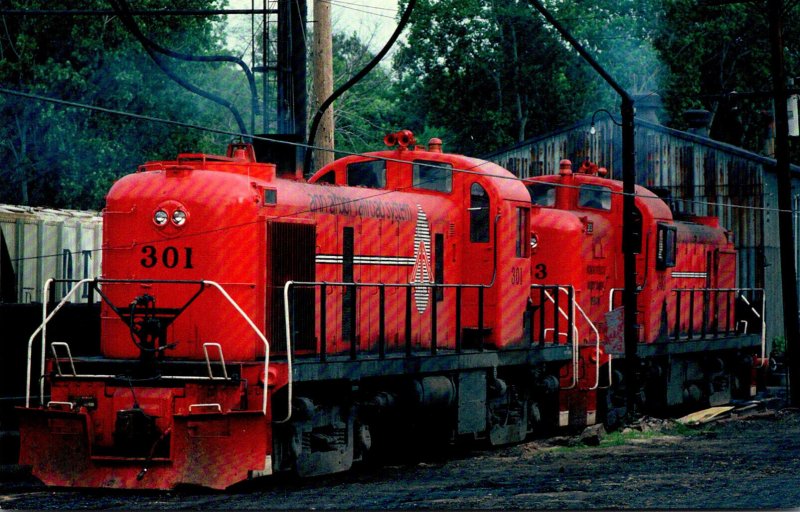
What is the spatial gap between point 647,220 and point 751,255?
33.5 feet

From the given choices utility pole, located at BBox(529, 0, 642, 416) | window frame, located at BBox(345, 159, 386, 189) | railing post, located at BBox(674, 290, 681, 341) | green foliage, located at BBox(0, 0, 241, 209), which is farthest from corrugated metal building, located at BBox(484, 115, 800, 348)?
window frame, located at BBox(345, 159, 386, 189)

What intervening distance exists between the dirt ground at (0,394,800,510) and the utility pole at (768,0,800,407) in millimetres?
7027

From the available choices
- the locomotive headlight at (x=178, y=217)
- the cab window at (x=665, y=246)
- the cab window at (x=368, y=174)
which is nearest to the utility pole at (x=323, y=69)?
the cab window at (x=368, y=174)

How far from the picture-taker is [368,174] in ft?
52.5

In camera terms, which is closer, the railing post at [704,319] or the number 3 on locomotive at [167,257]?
the number 3 on locomotive at [167,257]

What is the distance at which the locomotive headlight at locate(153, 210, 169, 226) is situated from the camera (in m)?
12.4

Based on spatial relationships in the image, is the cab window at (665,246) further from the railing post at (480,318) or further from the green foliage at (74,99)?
the green foliage at (74,99)

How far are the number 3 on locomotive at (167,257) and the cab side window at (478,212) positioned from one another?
486 centimetres

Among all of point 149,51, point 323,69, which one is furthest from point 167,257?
point 323,69

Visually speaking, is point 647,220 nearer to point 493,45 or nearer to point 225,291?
point 225,291

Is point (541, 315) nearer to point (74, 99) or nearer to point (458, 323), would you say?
point (458, 323)

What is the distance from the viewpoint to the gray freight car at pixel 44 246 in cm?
1870

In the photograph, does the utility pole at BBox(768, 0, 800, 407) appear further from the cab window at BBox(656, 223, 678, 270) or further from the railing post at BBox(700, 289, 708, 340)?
the cab window at BBox(656, 223, 678, 270)

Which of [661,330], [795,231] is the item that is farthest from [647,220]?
[795,231]
